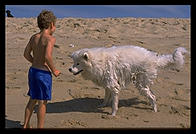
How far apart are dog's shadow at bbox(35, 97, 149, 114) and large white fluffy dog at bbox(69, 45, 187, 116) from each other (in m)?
0.64

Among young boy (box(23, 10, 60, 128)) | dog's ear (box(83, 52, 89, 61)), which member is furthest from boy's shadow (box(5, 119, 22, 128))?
dog's ear (box(83, 52, 89, 61))

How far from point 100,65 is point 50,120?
1548 millimetres

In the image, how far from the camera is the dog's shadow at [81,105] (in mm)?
6594

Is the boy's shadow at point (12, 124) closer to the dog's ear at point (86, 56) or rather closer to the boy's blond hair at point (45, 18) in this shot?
the dog's ear at point (86, 56)

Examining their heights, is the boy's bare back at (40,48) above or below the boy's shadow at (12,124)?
above

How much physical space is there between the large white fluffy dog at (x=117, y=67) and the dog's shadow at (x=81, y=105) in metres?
0.64

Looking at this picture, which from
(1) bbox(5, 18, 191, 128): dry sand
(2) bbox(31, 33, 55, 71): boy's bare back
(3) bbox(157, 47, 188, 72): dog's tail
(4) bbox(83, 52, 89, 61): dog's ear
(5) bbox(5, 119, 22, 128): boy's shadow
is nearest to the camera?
(2) bbox(31, 33, 55, 71): boy's bare back

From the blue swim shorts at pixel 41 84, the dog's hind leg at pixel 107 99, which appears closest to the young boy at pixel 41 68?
the blue swim shorts at pixel 41 84

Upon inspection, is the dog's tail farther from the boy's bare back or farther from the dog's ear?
the boy's bare back

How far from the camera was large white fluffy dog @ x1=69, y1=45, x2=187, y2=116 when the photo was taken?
6.20 meters

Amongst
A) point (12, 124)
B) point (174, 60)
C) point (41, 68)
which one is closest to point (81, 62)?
point (41, 68)

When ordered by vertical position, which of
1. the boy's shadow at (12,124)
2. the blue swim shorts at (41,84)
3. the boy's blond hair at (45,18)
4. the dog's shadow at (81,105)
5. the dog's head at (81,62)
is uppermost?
the boy's blond hair at (45,18)

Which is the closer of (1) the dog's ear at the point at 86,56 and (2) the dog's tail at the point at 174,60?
(1) the dog's ear at the point at 86,56

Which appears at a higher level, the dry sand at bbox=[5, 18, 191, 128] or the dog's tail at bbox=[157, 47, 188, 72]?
the dog's tail at bbox=[157, 47, 188, 72]
